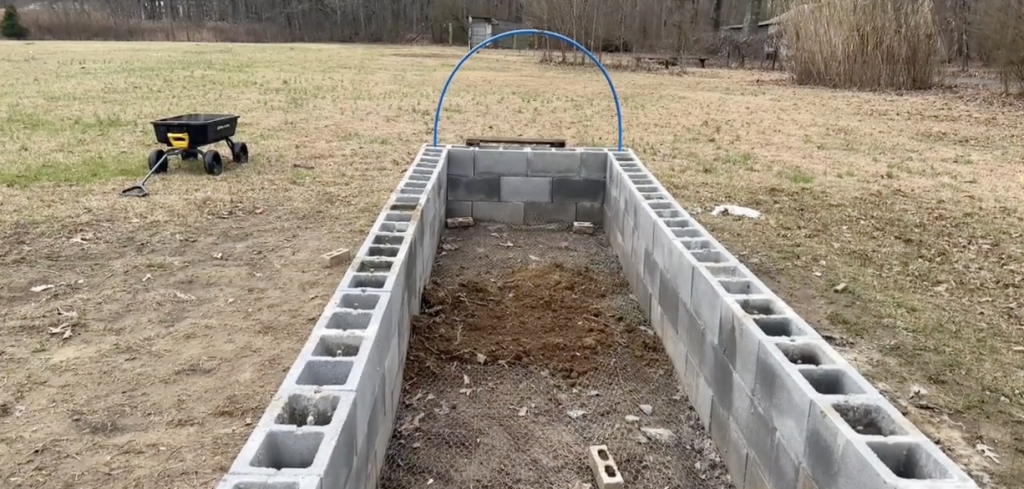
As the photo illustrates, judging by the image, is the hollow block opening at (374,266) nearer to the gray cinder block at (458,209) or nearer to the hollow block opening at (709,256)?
the hollow block opening at (709,256)

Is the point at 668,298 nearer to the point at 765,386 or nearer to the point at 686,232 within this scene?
the point at 686,232

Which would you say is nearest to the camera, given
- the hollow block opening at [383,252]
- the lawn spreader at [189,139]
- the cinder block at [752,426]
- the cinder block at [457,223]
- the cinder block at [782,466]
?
the cinder block at [782,466]

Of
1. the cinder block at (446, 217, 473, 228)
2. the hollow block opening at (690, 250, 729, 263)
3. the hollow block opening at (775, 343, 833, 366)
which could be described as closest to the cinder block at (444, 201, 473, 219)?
the cinder block at (446, 217, 473, 228)

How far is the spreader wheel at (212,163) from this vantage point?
7379 mm

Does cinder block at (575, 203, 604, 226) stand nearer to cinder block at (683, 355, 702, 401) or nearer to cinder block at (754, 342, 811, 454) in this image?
cinder block at (683, 355, 702, 401)

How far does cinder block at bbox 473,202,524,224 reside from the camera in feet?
21.2

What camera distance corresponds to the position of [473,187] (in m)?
6.42

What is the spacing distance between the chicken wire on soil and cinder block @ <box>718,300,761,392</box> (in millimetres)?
444

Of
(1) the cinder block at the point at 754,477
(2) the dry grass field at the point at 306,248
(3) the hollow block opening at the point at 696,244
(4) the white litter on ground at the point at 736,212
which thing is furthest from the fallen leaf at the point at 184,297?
(4) the white litter on ground at the point at 736,212

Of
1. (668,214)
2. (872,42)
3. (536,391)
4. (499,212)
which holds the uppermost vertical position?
(872,42)

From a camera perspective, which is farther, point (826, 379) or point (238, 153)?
point (238, 153)

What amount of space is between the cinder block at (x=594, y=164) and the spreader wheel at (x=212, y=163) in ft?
11.9

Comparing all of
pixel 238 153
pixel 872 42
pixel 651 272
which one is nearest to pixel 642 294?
pixel 651 272

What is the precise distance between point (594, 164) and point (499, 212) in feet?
2.93
